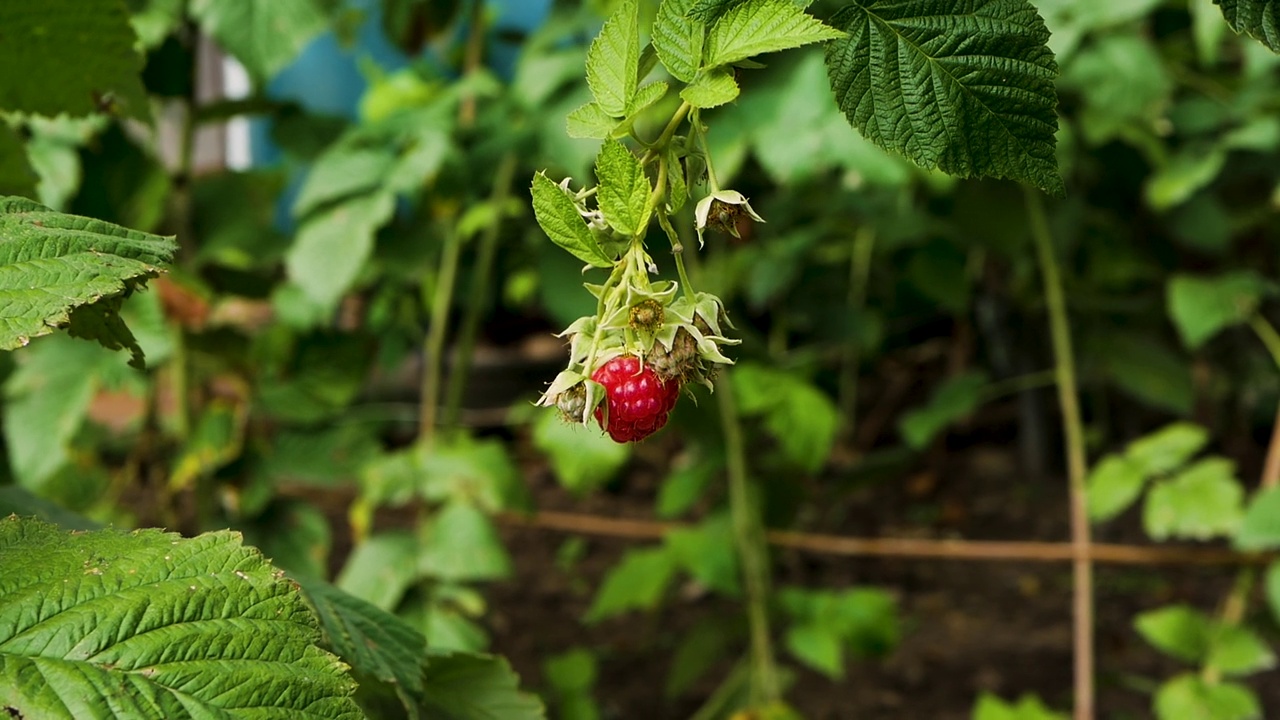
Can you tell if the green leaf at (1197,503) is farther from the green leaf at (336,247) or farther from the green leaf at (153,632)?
the green leaf at (153,632)

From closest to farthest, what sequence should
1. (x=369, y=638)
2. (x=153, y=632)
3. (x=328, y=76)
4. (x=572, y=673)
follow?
(x=153, y=632) → (x=369, y=638) → (x=572, y=673) → (x=328, y=76)

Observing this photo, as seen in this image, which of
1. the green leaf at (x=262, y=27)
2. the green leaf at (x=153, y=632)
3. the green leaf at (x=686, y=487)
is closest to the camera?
the green leaf at (x=153, y=632)

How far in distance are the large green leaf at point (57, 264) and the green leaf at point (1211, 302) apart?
52.0 inches

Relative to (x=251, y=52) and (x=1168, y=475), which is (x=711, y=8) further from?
(x=1168, y=475)

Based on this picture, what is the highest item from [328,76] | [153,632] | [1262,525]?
[328,76]

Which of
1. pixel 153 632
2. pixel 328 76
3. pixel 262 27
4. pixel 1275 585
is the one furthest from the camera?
pixel 328 76

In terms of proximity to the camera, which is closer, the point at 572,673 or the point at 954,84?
the point at 954,84

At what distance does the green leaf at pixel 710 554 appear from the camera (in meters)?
1.44

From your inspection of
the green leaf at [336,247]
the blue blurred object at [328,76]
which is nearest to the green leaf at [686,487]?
the green leaf at [336,247]

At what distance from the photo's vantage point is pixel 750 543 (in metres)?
1.47

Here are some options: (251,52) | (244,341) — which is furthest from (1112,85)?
(244,341)

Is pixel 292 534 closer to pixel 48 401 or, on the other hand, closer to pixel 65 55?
pixel 48 401

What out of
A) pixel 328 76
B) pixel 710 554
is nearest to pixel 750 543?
Result: pixel 710 554

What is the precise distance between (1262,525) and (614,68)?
1.12 m
